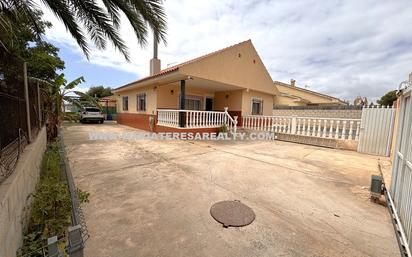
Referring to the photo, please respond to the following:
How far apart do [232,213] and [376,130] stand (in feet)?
23.0

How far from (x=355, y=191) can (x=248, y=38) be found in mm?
10392

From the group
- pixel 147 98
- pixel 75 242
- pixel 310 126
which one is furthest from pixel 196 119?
pixel 75 242

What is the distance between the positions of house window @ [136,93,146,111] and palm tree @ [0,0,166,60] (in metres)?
8.63

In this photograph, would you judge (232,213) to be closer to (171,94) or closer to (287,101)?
(171,94)

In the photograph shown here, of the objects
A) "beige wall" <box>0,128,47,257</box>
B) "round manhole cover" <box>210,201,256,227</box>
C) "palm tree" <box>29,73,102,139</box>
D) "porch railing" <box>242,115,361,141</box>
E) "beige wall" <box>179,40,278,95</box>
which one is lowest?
"round manhole cover" <box>210,201,256,227</box>

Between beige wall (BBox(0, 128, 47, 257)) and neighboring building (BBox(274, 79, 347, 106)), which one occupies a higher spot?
neighboring building (BBox(274, 79, 347, 106))

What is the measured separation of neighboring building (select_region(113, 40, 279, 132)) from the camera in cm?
935

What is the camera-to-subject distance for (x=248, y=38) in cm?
1134

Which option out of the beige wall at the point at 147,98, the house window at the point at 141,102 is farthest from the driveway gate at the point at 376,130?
the house window at the point at 141,102

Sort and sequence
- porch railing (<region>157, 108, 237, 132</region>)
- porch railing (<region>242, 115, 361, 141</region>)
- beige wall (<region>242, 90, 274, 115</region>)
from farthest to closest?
1. beige wall (<region>242, 90, 274, 115</region>)
2. porch railing (<region>157, 108, 237, 132</region>)
3. porch railing (<region>242, 115, 361, 141</region>)

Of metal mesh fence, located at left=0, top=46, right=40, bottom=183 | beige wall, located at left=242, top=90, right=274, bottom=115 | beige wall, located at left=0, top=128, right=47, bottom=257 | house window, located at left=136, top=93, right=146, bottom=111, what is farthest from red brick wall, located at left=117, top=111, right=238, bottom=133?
beige wall, located at left=0, top=128, right=47, bottom=257

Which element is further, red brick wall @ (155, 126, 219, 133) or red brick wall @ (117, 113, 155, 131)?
red brick wall @ (117, 113, 155, 131)

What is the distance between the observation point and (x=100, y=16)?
13.0 ft

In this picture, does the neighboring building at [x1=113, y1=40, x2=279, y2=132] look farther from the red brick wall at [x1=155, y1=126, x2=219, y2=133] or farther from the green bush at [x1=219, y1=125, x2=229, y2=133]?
the green bush at [x1=219, y1=125, x2=229, y2=133]
